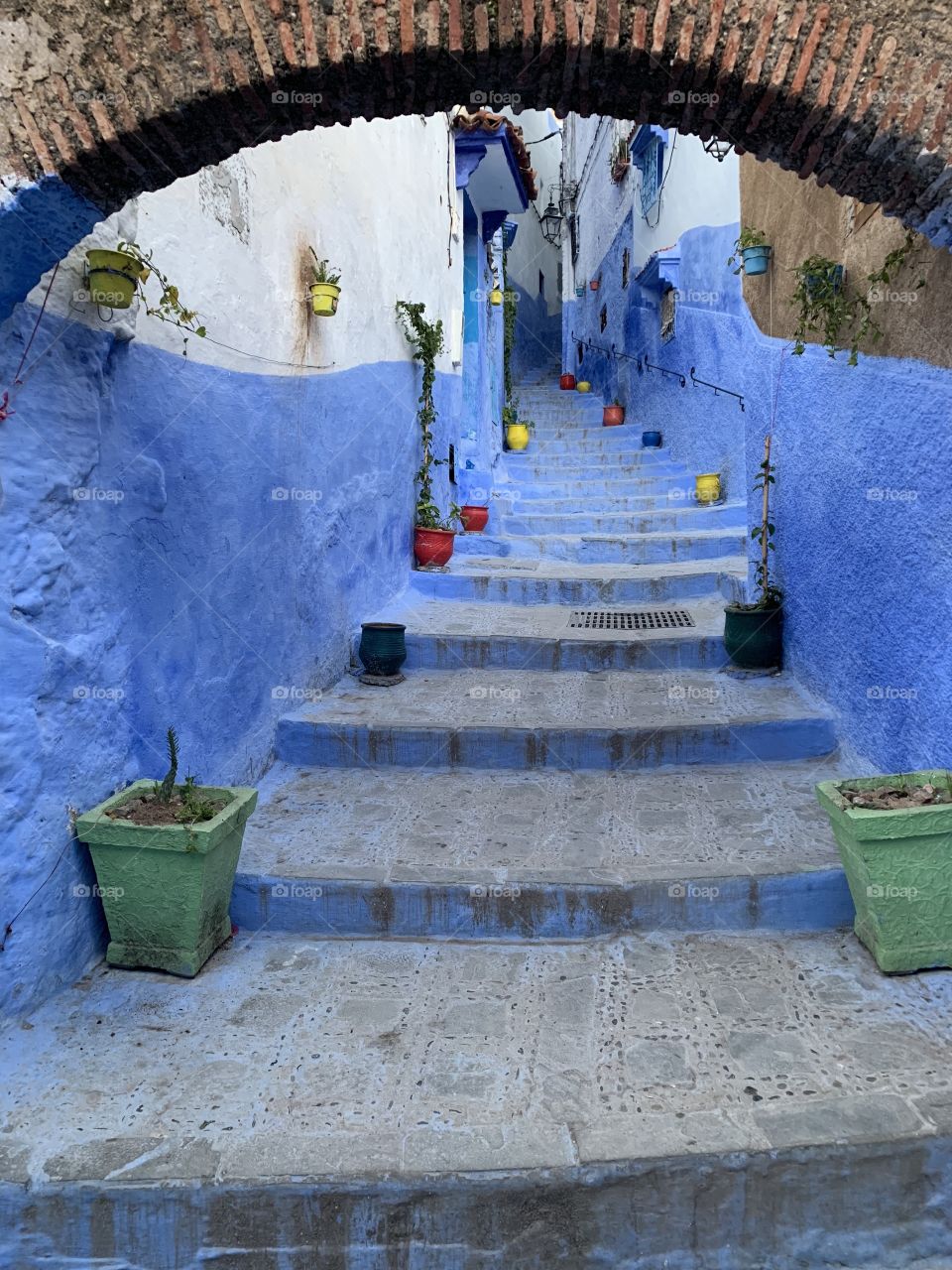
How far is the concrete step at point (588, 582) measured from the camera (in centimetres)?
677

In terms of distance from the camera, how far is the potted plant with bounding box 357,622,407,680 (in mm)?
5598

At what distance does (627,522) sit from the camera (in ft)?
28.1

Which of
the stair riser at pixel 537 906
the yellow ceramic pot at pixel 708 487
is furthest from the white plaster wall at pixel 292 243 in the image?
the yellow ceramic pot at pixel 708 487

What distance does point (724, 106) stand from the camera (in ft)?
7.58

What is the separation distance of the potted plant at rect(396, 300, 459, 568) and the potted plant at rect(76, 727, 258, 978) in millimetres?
4670

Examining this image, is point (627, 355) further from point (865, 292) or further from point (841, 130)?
point (841, 130)

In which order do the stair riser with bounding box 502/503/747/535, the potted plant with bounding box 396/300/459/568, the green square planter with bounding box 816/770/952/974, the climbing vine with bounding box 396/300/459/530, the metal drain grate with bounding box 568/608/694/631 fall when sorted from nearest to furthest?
the green square planter with bounding box 816/770/952/974, the metal drain grate with bounding box 568/608/694/631, the climbing vine with bounding box 396/300/459/530, the potted plant with bounding box 396/300/459/568, the stair riser with bounding box 502/503/747/535

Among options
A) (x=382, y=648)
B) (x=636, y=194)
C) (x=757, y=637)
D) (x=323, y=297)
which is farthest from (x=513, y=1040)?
(x=636, y=194)

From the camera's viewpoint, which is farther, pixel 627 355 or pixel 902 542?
pixel 627 355

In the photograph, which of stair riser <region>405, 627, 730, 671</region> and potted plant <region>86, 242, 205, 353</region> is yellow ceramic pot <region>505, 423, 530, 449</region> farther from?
potted plant <region>86, 242, 205, 353</region>

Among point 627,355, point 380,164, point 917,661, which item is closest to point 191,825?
point 917,661

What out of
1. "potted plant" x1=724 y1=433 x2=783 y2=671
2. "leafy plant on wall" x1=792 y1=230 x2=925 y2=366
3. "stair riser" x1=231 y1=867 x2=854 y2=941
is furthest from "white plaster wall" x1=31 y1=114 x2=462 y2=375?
"potted plant" x1=724 y1=433 x2=783 y2=671

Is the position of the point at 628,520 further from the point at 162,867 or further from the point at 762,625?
the point at 162,867

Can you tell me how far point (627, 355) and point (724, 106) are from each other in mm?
12072
